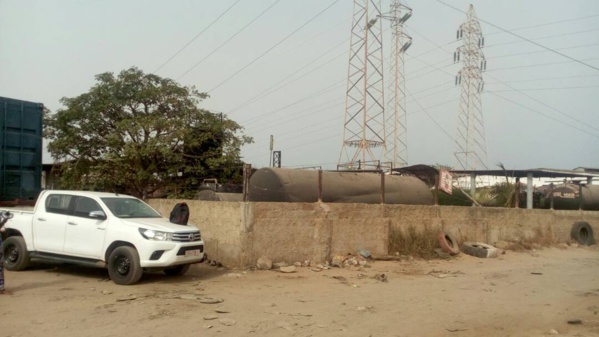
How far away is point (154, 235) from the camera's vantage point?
943cm

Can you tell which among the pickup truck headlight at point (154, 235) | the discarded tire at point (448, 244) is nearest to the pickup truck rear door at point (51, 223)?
the pickup truck headlight at point (154, 235)

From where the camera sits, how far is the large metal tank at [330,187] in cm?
1291

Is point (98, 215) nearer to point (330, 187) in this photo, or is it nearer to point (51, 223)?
point (51, 223)

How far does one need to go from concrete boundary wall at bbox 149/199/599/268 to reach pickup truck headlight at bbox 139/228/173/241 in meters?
2.25

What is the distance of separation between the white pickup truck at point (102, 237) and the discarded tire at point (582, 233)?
56.7 ft

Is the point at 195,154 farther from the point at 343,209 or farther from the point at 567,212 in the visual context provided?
the point at 567,212

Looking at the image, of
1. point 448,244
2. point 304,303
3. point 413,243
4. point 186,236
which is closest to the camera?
point 304,303

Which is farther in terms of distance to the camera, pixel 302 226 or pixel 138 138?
pixel 138 138

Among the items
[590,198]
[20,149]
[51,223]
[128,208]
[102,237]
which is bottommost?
[102,237]

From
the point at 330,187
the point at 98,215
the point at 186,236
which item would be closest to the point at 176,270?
the point at 186,236

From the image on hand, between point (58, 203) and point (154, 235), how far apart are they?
2601 millimetres

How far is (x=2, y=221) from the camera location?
28.9 ft

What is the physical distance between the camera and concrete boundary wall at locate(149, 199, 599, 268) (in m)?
11.6

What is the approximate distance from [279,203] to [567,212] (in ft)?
49.4
